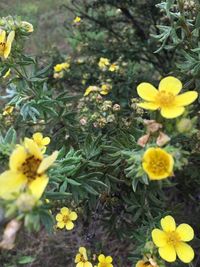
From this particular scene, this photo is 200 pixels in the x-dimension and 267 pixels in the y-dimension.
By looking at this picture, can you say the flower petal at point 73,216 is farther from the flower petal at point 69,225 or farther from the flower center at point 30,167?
the flower center at point 30,167

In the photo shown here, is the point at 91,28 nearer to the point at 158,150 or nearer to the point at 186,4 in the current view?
the point at 186,4

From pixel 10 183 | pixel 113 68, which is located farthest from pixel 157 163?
pixel 113 68

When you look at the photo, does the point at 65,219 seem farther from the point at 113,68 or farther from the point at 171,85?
the point at 113,68

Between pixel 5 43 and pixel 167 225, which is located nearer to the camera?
pixel 167 225

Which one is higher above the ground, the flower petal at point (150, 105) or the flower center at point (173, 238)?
the flower petal at point (150, 105)

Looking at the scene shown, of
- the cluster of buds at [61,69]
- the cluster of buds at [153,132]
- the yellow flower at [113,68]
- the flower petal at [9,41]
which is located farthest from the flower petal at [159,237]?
the cluster of buds at [61,69]

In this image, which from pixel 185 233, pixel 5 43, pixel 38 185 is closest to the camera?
pixel 38 185

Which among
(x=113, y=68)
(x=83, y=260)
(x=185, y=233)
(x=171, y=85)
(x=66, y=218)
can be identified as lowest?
(x=83, y=260)

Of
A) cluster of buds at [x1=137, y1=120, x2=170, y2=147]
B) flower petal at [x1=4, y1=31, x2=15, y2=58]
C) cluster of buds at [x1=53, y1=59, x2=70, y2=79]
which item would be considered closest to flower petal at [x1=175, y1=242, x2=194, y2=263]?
cluster of buds at [x1=137, y1=120, x2=170, y2=147]
